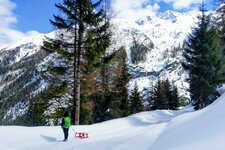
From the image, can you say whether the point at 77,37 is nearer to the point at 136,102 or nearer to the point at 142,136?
the point at 142,136

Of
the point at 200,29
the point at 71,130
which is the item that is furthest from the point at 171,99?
the point at 71,130

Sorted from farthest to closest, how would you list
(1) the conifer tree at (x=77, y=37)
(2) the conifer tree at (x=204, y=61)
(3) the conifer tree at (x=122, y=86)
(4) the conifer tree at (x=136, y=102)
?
(4) the conifer tree at (x=136, y=102)
(3) the conifer tree at (x=122, y=86)
(2) the conifer tree at (x=204, y=61)
(1) the conifer tree at (x=77, y=37)

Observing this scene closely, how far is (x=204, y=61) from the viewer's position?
117ft

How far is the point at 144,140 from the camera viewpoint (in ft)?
52.9

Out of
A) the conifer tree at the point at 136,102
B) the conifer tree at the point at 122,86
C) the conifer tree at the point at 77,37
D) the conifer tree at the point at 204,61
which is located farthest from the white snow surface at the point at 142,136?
the conifer tree at the point at 136,102

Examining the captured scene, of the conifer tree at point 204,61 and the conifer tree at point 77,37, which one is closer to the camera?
the conifer tree at point 77,37

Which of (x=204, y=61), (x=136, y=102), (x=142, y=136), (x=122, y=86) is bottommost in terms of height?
(x=142, y=136)

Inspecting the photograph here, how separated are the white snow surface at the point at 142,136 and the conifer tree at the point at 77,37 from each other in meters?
5.27

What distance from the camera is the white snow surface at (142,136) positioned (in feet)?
37.5

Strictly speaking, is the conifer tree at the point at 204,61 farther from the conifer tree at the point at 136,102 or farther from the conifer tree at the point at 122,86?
the conifer tree at the point at 136,102

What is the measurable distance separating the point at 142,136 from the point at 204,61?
20447mm

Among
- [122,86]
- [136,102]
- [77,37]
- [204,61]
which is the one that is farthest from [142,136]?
[136,102]

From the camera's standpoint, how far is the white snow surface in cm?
1143

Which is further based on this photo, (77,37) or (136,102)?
(136,102)
